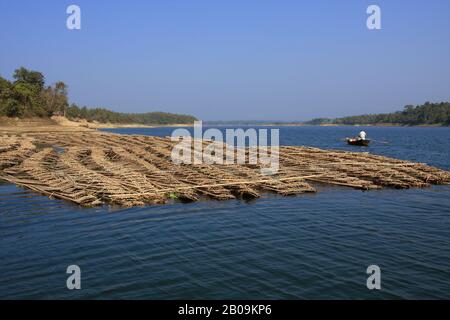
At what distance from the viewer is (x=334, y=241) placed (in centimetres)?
1464

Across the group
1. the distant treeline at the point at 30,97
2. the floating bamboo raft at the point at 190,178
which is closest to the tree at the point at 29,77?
the distant treeline at the point at 30,97

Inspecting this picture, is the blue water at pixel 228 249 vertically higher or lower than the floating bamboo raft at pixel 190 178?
lower

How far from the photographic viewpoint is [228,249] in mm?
13742

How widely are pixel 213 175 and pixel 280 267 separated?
42.2ft

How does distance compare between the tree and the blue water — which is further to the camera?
the tree

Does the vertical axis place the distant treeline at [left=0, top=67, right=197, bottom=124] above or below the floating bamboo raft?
above

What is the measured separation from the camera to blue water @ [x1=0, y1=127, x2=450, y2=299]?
10680 millimetres

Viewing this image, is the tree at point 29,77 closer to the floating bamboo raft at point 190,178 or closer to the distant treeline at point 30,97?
the distant treeline at point 30,97

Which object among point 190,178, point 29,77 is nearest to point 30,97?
point 29,77

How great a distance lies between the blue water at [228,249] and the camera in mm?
10680

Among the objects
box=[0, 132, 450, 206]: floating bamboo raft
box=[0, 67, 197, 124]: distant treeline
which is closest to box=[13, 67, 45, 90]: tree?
box=[0, 67, 197, 124]: distant treeline

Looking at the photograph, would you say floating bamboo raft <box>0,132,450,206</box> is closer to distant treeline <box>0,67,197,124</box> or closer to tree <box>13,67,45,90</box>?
distant treeline <box>0,67,197,124</box>
